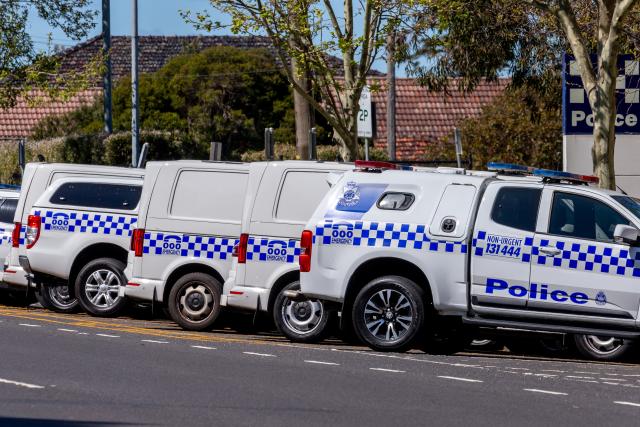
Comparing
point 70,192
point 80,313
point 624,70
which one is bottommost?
point 80,313

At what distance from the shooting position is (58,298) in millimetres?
19344

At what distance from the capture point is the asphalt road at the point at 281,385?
380 inches

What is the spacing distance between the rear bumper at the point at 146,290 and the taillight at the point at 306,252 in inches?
108

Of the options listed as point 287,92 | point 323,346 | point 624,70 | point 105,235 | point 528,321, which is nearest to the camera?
point 528,321

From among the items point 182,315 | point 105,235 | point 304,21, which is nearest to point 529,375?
point 182,315

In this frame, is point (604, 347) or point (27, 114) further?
point (27, 114)

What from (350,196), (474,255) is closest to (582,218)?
(474,255)

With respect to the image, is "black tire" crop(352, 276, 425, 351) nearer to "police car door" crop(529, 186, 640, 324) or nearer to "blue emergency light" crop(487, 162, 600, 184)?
"police car door" crop(529, 186, 640, 324)

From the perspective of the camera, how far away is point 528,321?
13781 mm

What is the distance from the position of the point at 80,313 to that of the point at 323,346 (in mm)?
5419

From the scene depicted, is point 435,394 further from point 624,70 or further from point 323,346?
point 624,70

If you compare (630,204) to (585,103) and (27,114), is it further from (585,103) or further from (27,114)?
(27,114)

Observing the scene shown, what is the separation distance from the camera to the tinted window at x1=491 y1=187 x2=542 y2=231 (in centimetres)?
1391

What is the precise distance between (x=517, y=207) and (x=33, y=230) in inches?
293
